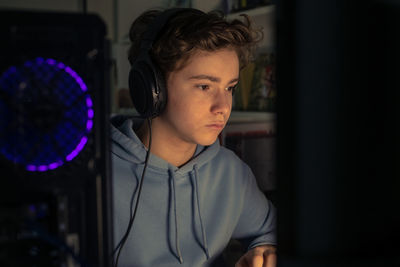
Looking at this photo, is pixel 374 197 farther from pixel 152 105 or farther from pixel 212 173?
pixel 212 173

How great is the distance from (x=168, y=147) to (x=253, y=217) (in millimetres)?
289

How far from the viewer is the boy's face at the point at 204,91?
838 millimetres

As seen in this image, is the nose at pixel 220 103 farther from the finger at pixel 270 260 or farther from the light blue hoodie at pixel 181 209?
→ the finger at pixel 270 260

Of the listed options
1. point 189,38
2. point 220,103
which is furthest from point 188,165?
point 189,38

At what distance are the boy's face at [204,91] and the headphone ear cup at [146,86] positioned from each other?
0.52ft

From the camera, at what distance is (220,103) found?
84 cm

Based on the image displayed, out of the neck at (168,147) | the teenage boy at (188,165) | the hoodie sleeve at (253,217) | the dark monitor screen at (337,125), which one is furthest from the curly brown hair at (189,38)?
the dark monitor screen at (337,125)

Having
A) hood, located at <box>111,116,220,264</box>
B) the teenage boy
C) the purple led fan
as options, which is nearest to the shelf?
the teenage boy

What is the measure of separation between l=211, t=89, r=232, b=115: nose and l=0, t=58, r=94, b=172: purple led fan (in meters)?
0.51

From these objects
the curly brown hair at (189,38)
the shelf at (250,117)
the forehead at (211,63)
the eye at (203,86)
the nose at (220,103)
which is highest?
the curly brown hair at (189,38)

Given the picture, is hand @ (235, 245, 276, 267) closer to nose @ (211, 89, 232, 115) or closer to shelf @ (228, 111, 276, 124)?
nose @ (211, 89, 232, 115)

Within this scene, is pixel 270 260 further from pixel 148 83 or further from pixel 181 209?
pixel 148 83

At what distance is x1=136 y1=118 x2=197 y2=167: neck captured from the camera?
976 millimetres

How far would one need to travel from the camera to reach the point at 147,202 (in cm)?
94
